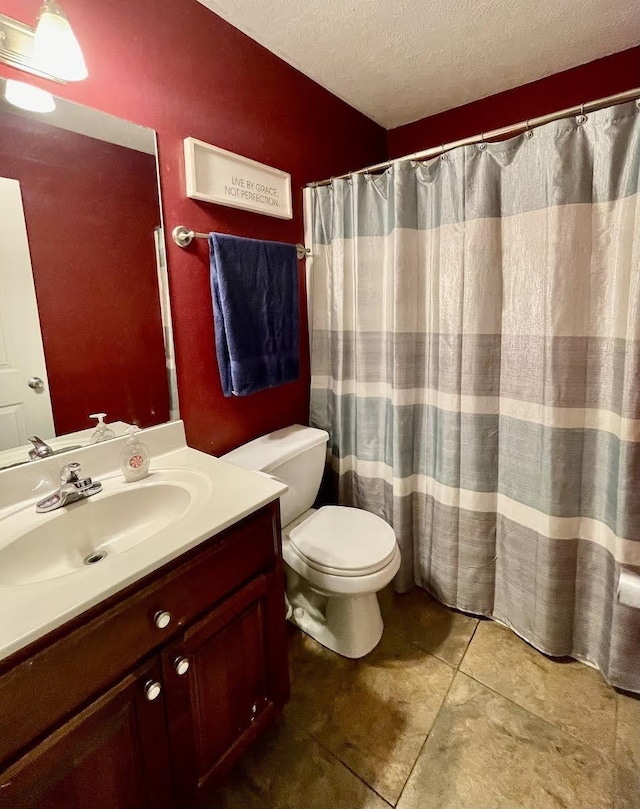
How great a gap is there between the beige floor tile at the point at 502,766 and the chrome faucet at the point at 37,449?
1355 millimetres

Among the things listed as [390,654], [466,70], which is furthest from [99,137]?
[390,654]

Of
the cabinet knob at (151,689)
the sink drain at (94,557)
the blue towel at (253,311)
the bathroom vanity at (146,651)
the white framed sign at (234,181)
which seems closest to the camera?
the bathroom vanity at (146,651)

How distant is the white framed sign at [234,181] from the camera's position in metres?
1.37

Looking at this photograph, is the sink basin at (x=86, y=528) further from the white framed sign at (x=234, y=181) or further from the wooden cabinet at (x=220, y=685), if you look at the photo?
the white framed sign at (x=234, y=181)

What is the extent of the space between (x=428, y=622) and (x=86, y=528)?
1.37 metres

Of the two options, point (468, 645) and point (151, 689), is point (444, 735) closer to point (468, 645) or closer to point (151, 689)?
point (468, 645)

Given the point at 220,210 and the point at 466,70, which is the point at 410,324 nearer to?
the point at 220,210

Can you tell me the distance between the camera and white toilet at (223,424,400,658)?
4.58ft

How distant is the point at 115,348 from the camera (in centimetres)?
129

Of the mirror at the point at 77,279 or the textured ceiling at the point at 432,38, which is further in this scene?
the textured ceiling at the point at 432,38

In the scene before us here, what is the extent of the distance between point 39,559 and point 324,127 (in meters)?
2.02

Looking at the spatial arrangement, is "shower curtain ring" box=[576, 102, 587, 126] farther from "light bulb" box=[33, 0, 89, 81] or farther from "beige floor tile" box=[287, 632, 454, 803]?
"beige floor tile" box=[287, 632, 454, 803]

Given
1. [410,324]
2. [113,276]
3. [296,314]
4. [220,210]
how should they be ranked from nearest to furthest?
[113,276]
[220,210]
[410,324]
[296,314]

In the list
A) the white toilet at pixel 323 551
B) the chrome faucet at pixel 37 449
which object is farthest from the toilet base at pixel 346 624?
the chrome faucet at pixel 37 449
